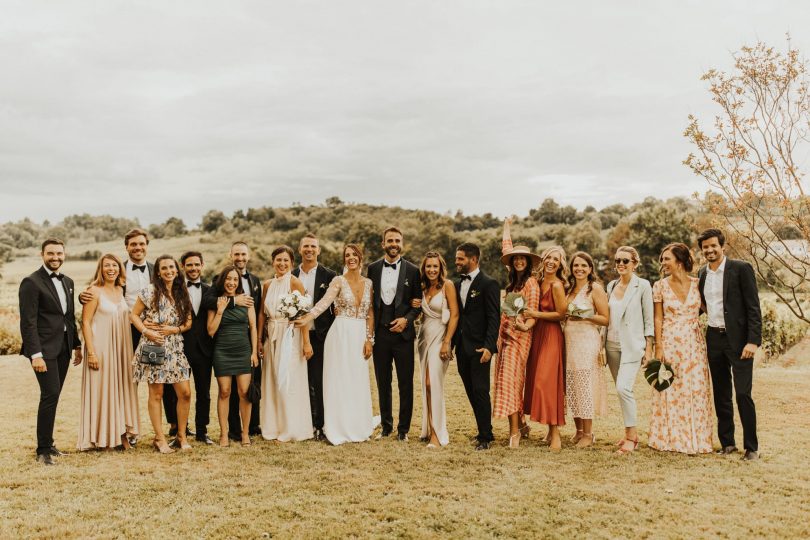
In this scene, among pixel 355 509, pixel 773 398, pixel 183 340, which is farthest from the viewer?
pixel 773 398

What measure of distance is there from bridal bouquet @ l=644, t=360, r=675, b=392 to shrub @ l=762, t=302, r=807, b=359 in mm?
10324

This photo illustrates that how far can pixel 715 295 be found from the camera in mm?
6680

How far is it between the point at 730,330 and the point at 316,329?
15.2 feet

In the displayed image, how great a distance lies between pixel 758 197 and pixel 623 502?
7.62 metres

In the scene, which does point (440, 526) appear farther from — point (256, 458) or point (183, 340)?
point (183, 340)

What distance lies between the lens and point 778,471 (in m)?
6.11

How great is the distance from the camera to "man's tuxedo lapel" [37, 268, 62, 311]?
6.50 metres

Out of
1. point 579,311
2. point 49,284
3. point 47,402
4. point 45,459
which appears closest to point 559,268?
point 579,311

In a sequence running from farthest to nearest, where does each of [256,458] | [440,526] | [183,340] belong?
[183,340]
[256,458]
[440,526]

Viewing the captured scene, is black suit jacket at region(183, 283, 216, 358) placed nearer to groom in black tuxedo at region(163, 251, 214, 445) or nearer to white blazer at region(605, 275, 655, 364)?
groom in black tuxedo at region(163, 251, 214, 445)

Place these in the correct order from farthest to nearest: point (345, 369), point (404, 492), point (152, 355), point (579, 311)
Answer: point (345, 369), point (579, 311), point (152, 355), point (404, 492)

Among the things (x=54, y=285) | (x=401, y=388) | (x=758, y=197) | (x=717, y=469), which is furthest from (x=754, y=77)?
(x=54, y=285)

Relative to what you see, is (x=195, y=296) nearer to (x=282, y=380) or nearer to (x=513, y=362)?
(x=282, y=380)

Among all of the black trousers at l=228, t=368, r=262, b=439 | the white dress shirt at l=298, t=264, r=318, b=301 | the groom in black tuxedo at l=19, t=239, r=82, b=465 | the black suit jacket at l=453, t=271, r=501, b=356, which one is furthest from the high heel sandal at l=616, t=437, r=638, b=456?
the groom in black tuxedo at l=19, t=239, r=82, b=465
